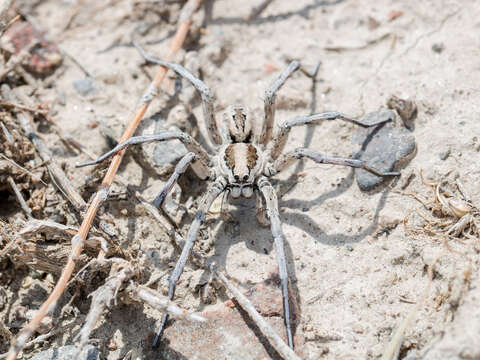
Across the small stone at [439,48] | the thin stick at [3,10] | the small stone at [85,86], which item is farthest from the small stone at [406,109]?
the thin stick at [3,10]

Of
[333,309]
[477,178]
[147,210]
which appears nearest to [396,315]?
[333,309]

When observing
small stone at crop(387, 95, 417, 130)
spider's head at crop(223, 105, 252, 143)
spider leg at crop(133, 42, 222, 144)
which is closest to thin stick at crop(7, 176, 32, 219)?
spider leg at crop(133, 42, 222, 144)

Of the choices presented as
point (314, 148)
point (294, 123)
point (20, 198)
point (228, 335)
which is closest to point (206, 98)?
point (294, 123)

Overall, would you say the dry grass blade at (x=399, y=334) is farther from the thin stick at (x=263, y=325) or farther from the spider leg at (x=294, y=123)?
the spider leg at (x=294, y=123)

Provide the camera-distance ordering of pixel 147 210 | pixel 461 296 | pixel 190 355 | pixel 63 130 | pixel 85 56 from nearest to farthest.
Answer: pixel 461 296 < pixel 190 355 < pixel 147 210 < pixel 63 130 < pixel 85 56

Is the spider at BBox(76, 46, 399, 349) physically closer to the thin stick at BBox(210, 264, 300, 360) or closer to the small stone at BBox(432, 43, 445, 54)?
the thin stick at BBox(210, 264, 300, 360)

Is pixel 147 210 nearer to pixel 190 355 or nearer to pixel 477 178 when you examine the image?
pixel 190 355
